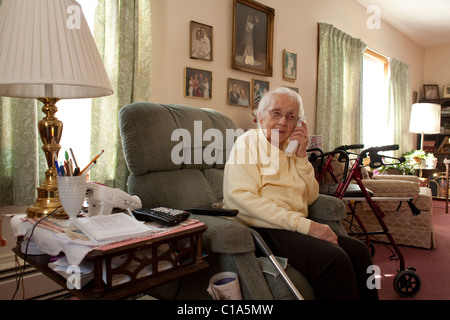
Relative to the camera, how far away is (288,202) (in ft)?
4.87

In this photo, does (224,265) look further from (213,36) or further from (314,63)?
(314,63)

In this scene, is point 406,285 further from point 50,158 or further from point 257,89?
point 50,158

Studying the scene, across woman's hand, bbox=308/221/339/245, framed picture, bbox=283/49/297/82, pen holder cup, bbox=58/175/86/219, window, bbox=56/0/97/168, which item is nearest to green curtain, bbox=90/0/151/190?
window, bbox=56/0/97/168

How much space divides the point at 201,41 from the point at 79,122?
1.07 metres

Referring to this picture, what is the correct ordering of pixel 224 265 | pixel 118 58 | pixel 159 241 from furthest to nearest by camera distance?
1. pixel 118 58
2. pixel 224 265
3. pixel 159 241

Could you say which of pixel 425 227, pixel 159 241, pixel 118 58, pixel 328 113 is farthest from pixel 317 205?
pixel 328 113

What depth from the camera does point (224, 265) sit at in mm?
1118

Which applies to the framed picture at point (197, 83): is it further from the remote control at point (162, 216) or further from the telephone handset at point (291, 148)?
the remote control at point (162, 216)

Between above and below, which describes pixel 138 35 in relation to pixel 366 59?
below

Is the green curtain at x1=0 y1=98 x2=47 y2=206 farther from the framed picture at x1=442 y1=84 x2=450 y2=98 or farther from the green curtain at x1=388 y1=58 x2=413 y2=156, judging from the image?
the framed picture at x1=442 y1=84 x2=450 y2=98

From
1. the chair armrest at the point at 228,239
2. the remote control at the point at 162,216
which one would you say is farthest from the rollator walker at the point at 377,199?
the remote control at the point at 162,216

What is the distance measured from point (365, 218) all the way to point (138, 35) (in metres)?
2.47

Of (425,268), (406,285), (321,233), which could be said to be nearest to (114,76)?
(321,233)

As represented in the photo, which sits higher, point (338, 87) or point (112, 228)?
point (338, 87)
